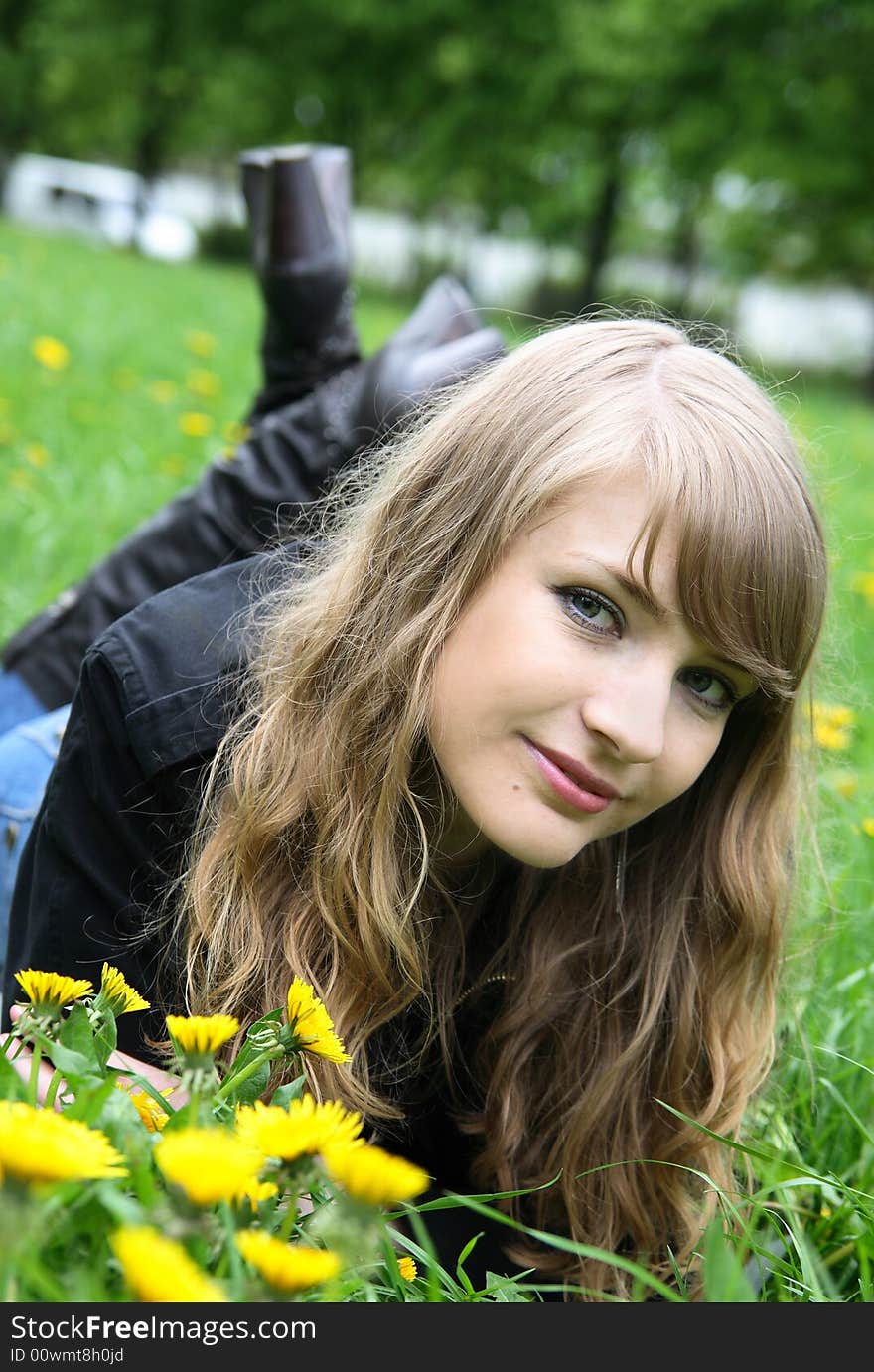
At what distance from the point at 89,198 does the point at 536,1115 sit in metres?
26.4

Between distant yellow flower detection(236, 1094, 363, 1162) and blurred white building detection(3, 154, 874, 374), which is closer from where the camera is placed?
distant yellow flower detection(236, 1094, 363, 1162)

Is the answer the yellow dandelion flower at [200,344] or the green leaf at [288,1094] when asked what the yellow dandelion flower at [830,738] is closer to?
the green leaf at [288,1094]

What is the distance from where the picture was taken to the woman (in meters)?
1.53

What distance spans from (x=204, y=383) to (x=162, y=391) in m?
0.18

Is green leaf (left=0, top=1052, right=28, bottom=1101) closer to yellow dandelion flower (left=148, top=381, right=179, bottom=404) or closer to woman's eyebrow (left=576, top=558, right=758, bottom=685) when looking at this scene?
woman's eyebrow (left=576, top=558, right=758, bottom=685)

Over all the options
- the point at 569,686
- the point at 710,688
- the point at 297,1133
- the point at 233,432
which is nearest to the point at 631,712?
the point at 569,686

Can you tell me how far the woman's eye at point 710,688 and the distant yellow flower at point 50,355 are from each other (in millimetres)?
4119

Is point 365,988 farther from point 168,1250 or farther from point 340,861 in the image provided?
point 168,1250

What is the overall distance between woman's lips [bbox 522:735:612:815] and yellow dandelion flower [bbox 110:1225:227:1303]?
89cm

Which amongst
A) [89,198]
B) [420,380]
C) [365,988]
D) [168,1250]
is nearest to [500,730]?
[365,988]

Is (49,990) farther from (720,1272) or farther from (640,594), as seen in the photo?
(640,594)

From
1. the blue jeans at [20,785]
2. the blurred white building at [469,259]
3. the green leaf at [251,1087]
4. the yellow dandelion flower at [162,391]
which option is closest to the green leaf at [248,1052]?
the green leaf at [251,1087]

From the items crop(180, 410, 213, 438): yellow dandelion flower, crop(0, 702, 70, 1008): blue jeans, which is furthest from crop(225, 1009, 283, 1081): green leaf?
crop(180, 410, 213, 438): yellow dandelion flower

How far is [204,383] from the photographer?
541cm
